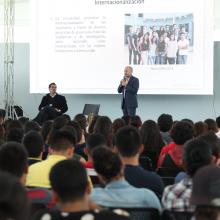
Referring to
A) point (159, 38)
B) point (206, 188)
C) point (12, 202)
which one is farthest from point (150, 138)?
point (159, 38)

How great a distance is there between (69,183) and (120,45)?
→ 8.21 meters

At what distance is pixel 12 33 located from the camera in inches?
401

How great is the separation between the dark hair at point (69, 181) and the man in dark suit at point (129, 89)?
677cm

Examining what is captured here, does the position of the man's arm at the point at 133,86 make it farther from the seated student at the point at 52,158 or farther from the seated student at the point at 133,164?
the seated student at the point at 133,164

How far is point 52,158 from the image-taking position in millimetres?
3102

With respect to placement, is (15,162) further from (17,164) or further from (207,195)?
(207,195)

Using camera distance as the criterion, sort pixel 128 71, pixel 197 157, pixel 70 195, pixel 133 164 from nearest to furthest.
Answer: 1. pixel 70 195
2. pixel 197 157
3. pixel 133 164
4. pixel 128 71

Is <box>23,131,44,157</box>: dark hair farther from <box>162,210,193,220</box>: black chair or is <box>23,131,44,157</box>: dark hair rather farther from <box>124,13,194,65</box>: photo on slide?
<box>124,13,194,65</box>: photo on slide

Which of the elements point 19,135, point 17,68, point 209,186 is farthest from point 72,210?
point 17,68

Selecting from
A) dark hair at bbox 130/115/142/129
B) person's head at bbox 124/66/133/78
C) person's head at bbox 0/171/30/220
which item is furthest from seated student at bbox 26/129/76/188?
person's head at bbox 124/66/133/78

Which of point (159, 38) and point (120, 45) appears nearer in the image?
point (159, 38)

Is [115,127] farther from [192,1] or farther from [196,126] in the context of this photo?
[192,1]

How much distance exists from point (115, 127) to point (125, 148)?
77.6 inches

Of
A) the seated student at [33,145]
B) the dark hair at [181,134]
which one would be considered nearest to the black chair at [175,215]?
the seated student at [33,145]
